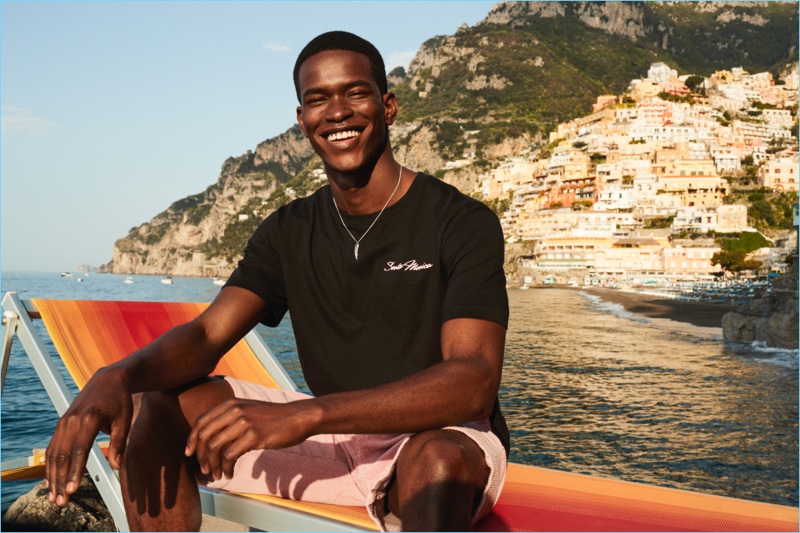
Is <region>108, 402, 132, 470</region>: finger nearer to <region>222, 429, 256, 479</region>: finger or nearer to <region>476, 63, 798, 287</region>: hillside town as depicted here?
<region>222, 429, 256, 479</region>: finger

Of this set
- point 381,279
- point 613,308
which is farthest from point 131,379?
point 613,308

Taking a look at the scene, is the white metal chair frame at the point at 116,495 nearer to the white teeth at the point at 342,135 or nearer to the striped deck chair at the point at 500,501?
the striped deck chair at the point at 500,501

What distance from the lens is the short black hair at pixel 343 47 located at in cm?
153

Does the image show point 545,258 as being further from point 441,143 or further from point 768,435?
point 768,435

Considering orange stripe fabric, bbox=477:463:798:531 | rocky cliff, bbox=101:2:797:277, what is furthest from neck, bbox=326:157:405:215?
rocky cliff, bbox=101:2:797:277

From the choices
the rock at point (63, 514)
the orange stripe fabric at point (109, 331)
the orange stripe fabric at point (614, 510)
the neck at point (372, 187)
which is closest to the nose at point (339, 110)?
the neck at point (372, 187)

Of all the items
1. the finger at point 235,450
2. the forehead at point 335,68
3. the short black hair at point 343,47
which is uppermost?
the short black hair at point 343,47

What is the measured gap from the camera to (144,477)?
4.37 ft

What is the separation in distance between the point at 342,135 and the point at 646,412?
37.4 ft

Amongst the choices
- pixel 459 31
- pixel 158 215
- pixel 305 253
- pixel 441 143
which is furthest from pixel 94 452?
pixel 158 215

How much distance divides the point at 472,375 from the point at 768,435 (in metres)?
10.2

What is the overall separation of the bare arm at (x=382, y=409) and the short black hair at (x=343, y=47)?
605mm

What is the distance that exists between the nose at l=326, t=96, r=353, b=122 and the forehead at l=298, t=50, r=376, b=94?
0.12 feet

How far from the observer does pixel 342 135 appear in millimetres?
1569
